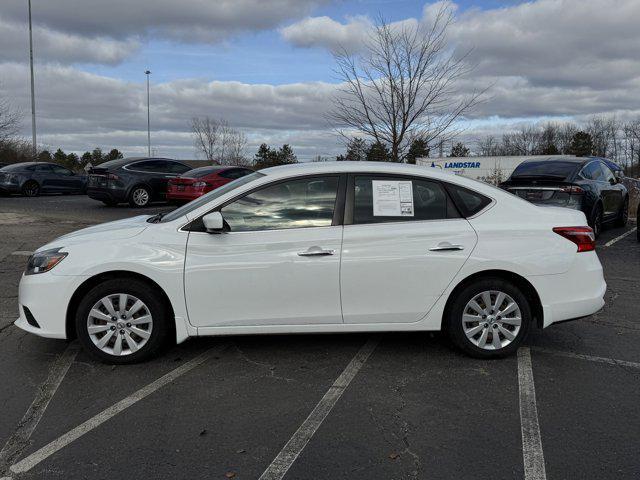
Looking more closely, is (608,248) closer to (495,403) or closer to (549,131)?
(495,403)

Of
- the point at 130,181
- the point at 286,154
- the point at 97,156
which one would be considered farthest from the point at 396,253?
the point at 97,156

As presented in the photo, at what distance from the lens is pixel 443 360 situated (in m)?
4.54

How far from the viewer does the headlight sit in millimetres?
4316

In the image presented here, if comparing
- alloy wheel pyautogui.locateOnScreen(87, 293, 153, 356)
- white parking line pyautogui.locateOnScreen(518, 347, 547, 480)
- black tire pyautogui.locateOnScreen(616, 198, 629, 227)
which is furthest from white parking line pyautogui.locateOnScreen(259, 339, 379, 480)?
black tire pyautogui.locateOnScreen(616, 198, 629, 227)

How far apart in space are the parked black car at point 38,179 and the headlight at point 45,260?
1959cm

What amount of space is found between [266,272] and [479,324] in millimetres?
1752

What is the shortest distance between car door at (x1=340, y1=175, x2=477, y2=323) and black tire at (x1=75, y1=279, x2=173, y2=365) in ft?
4.70

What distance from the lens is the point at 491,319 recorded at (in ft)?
14.6

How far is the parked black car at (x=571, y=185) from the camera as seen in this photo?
9.50 metres

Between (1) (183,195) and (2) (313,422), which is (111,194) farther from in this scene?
(2) (313,422)

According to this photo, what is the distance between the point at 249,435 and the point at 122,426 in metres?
0.80

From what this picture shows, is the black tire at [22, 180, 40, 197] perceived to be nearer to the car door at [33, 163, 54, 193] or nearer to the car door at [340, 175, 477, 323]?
the car door at [33, 163, 54, 193]

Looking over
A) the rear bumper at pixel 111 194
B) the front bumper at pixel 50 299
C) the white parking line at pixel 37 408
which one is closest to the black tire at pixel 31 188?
the rear bumper at pixel 111 194

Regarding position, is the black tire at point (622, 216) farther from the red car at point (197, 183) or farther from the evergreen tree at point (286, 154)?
the evergreen tree at point (286, 154)
